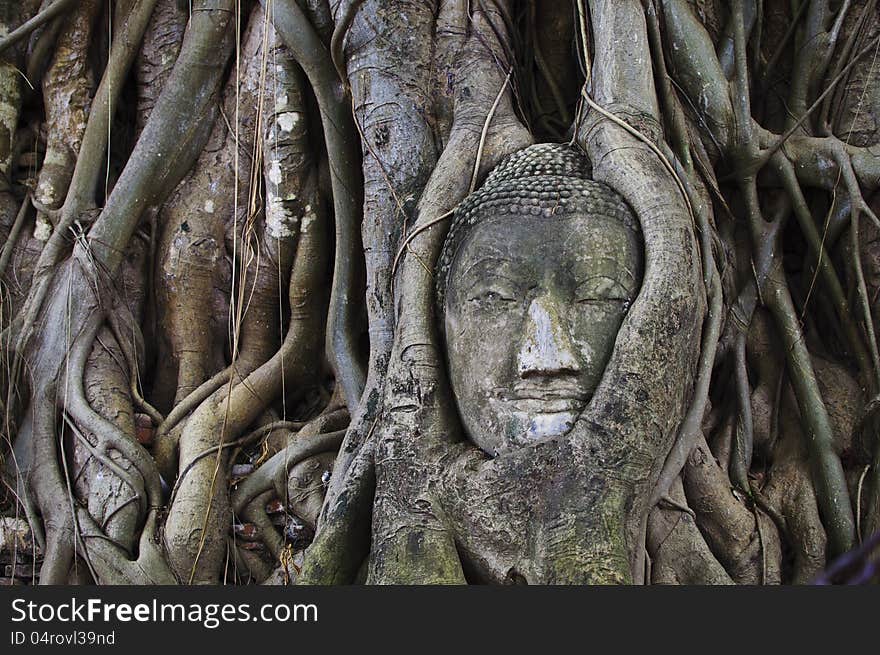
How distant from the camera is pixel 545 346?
8.27ft

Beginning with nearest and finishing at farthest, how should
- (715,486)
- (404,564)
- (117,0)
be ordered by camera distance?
(404,564) → (715,486) → (117,0)

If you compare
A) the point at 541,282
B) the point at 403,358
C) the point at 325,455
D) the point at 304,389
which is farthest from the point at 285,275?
the point at 541,282

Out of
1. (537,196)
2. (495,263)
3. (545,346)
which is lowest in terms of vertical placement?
(545,346)

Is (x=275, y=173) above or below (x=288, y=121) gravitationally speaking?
below

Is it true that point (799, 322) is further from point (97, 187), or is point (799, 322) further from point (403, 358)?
point (97, 187)

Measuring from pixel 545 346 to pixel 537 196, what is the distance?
424 millimetres

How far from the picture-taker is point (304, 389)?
368 centimetres

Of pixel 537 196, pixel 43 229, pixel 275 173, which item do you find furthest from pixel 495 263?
pixel 43 229

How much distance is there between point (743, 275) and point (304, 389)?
150 centimetres

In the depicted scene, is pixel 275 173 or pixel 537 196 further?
pixel 275 173

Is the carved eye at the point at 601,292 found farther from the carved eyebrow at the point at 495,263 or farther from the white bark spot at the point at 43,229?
the white bark spot at the point at 43,229

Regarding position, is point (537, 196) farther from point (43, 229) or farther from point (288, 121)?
point (43, 229)

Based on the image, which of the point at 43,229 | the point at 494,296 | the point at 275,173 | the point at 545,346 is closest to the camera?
the point at 545,346

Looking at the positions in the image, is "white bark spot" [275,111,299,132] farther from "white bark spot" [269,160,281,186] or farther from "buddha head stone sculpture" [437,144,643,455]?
"buddha head stone sculpture" [437,144,643,455]
